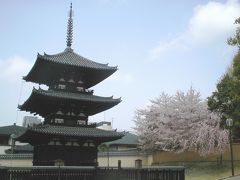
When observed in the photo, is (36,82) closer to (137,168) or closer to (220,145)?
(137,168)

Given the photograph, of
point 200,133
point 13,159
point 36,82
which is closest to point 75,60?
point 36,82

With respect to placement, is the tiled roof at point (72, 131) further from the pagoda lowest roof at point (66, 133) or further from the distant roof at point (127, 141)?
Result: the distant roof at point (127, 141)

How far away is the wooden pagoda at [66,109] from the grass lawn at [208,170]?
1293cm

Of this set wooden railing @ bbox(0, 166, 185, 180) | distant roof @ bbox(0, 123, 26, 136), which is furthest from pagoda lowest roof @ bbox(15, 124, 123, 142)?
distant roof @ bbox(0, 123, 26, 136)

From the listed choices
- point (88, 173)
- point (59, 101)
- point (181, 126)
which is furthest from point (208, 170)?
point (59, 101)

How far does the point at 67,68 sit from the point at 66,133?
594 cm

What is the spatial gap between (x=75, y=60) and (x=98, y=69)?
2.21 meters

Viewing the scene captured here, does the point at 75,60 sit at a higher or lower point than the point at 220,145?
higher

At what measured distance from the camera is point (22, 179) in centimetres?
2341

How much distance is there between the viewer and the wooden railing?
23453mm

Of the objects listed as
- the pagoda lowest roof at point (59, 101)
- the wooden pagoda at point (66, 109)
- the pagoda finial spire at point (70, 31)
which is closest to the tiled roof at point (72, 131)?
the wooden pagoda at point (66, 109)

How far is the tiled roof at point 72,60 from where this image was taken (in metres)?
30.2

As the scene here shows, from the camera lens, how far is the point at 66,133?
2827 centimetres

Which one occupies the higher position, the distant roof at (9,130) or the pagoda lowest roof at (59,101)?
the pagoda lowest roof at (59,101)
